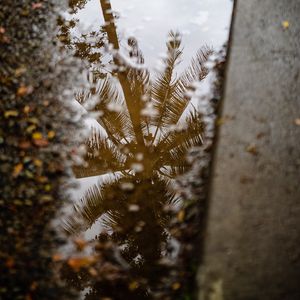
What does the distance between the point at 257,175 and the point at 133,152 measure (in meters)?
1.23

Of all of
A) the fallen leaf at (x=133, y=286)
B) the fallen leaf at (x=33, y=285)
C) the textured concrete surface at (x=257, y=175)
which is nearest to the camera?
the textured concrete surface at (x=257, y=175)

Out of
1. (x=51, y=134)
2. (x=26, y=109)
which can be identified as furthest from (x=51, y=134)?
(x=26, y=109)

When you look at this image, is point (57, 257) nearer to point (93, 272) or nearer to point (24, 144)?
point (93, 272)

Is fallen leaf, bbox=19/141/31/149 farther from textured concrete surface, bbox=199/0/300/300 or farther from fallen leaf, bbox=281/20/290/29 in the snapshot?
fallen leaf, bbox=281/20/290/29

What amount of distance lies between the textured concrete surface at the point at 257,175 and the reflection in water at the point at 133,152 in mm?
488

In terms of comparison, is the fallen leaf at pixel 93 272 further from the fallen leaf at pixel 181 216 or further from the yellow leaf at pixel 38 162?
the yellow leaf at pixel 38 162

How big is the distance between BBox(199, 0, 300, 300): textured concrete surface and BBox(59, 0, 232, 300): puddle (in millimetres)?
248

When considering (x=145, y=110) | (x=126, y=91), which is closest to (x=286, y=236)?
(x=145, y=110)

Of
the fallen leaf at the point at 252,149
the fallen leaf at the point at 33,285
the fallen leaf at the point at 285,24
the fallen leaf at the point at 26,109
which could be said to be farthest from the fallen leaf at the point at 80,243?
the fallen leaf at the point at 285,24

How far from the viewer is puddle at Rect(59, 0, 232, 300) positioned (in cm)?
182

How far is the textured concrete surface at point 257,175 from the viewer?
139 cm

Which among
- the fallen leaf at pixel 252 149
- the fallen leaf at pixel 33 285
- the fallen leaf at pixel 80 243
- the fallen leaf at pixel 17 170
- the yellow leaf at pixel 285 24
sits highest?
the yellow leaf at pixel 285 24

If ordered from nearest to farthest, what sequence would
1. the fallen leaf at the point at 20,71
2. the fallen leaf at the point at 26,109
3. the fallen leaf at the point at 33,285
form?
the fallen leaf at the point at 33,285, the fallen leaf at the point at 26,109, the fallen leaf at the point at 20,71

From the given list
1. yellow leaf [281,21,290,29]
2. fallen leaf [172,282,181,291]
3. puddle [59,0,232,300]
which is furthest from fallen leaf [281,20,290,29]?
fallen leaf [172,282,181,291]
